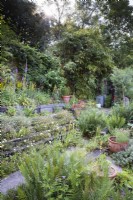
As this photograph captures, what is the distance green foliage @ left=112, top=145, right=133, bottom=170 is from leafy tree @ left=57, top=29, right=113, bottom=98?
525cm

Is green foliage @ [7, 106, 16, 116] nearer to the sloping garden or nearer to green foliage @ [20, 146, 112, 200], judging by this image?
the sloping garden

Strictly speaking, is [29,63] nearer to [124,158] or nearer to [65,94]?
[65,94]

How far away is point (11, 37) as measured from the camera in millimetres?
7465

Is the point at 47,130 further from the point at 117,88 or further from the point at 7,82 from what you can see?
the point at 117,88

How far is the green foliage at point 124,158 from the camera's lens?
12.8 ft

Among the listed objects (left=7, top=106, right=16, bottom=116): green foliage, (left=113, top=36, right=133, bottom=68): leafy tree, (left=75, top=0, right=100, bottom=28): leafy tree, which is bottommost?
(left=7, top=106, right=16, bottom=116): green foliage

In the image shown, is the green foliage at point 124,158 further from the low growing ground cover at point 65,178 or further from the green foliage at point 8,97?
the green foliage at point 8,97

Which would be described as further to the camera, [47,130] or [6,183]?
[47,130]

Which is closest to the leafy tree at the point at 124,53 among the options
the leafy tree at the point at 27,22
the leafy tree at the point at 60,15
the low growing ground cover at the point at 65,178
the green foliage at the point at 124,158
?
the leafy tree at the point at 60,15

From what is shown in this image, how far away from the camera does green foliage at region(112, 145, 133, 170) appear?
389cm

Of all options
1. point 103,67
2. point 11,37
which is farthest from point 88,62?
point 11,37

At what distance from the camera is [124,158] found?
4004 millimetres

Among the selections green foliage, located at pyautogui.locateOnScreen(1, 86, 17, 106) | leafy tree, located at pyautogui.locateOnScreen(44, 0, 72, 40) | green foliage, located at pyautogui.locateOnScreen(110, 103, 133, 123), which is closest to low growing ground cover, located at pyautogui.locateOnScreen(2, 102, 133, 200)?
green foliage, located at pyautogui.locateOnScreen(1, 86, 17, 106)

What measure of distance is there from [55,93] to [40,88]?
0.62 meters
